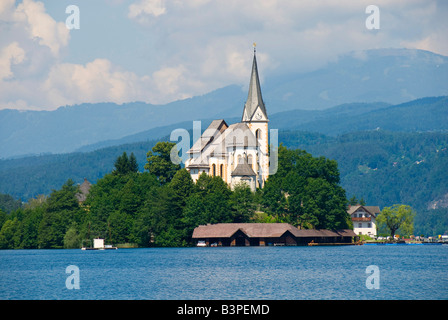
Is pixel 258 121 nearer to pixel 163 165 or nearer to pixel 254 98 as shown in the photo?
pixel 254 98

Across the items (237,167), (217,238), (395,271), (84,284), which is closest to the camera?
(84,284)

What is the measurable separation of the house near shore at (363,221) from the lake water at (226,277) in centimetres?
6591

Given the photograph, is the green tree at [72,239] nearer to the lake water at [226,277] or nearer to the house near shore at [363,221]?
the lake water at [226,277]

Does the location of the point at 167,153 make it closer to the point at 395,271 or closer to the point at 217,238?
the point at 217,238

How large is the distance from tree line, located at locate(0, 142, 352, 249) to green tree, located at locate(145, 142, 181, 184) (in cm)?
801

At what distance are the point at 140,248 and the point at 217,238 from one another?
10.2 meters

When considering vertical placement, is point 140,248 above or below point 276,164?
below

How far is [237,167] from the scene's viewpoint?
117938 mm

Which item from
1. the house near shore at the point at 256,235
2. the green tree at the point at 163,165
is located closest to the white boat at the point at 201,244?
the house near shore at the point at 256,235

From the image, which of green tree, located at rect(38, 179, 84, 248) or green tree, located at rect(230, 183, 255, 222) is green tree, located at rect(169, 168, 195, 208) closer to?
green tree, located at rect(230, 183, 255, 222)

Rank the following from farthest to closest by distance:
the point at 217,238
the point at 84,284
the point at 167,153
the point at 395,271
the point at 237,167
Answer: the point at 167,153, the point at 237,167, the point at 217,238, the point at 395,271, the point at 84,284
